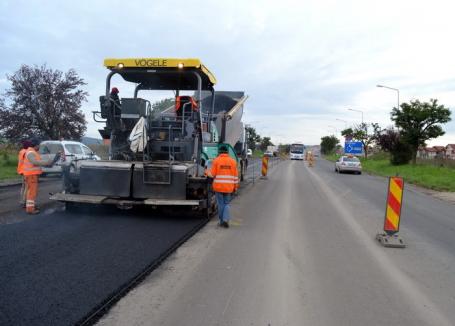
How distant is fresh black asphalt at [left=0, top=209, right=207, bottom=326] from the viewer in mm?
4344

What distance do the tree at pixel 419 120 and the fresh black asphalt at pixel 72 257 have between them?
1076 inches

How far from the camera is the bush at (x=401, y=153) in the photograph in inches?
1406

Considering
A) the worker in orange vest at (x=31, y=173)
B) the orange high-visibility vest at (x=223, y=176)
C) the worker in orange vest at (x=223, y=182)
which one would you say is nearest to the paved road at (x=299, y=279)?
the worker in orange vest at (x=223, y=182)

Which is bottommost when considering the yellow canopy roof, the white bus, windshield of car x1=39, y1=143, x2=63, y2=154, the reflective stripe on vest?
the white bus

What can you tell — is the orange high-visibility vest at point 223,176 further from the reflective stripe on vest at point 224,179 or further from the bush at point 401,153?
the bush at point 401,153

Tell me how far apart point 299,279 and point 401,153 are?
33.4 meters

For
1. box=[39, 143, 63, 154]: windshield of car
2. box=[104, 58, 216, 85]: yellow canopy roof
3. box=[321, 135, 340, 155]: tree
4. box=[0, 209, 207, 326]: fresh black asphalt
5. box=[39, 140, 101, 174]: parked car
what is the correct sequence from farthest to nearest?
box=[321, 135, 340, 155]: tree < box=[39, 143, 63, 154]: windshield of car < box=[39, 140, 101, 174]: parked car < box=[104, 58, 216, 85]: yellow canopy roof < box=[0, 209, 207, 326]: fresh black asphalt

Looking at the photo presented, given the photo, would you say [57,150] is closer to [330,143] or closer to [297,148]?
[297,148]

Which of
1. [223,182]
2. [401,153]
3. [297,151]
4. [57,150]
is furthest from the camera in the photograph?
[297,151]

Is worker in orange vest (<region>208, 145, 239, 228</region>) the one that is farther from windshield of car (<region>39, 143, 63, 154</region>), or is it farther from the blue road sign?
the blue road sign

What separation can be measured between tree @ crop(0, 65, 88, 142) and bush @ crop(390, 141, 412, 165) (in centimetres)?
2458

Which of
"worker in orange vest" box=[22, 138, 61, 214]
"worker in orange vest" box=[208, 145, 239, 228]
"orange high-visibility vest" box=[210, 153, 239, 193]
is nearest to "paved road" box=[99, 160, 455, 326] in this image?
"worker in orange vest" box=[208, 145, 239, 228]

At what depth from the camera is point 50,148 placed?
17.5 meters

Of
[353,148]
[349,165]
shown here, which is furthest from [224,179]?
[353,148]
